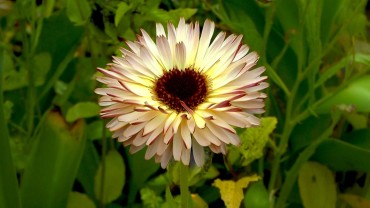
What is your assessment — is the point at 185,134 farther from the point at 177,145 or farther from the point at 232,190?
the point at 232,190

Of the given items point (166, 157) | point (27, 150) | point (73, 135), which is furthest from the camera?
point (27, 150)

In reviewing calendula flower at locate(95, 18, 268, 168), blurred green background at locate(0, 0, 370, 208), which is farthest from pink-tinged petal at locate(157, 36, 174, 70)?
blurred green background at locate(0, 0, 370, 208)

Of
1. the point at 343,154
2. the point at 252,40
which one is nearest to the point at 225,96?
the point at 252,40

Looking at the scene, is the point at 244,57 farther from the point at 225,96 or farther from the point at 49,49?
the point at 49,49

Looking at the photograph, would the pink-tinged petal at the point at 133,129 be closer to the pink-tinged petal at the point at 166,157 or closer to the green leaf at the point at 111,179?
the pink-tinged petal at the point at 166,157

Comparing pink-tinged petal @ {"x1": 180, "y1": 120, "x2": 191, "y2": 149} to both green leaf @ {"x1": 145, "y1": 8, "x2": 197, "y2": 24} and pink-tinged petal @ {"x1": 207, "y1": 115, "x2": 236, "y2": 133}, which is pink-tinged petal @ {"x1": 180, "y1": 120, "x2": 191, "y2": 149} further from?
green leaf @ {"x1": 145, "y1": 8, "x2": 197, "y2": 24}

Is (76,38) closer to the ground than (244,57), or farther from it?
farther from it
